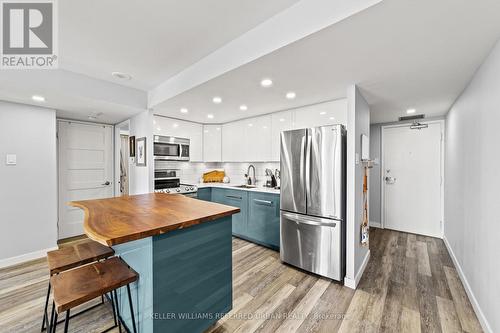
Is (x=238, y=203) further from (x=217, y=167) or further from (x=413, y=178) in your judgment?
(x=413, y=178)

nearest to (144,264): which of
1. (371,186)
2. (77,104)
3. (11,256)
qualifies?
(77,104)

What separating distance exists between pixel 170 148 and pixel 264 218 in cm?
210

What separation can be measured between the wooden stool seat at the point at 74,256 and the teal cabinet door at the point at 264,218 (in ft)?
6.71

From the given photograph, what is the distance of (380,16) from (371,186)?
3806mm

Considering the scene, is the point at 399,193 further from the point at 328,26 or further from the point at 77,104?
the point at 77,104

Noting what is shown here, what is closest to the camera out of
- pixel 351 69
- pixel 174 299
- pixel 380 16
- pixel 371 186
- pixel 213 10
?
pixel 380 16

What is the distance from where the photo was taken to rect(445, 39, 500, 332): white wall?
151 cm

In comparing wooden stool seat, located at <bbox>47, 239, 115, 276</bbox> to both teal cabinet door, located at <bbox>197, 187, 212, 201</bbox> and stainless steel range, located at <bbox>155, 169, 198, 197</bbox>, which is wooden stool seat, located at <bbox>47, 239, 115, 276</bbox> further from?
teal cabinet door, located at <bbox>197, 187, 212, 201</bbox>

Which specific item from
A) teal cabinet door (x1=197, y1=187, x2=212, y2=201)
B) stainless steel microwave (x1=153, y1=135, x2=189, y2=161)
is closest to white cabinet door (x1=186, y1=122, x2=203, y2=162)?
stainless steel microwave (x1=153, y1=135, x2=189, y2=161)

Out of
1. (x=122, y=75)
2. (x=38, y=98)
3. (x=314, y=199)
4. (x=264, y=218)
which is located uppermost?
(x=122, y=75)

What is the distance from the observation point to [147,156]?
326cm

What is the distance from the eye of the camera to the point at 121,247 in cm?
160

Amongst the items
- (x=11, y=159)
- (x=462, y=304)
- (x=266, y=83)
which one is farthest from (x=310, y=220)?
(x=11, y=159)

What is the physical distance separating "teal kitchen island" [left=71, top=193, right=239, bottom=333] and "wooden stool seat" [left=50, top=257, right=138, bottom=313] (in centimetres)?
9
